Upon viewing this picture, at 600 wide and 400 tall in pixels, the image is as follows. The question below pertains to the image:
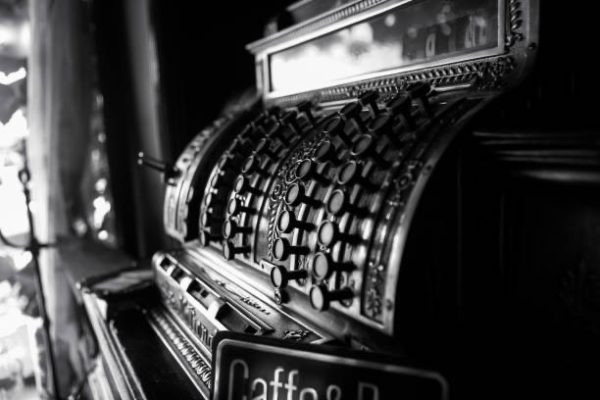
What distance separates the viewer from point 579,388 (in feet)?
3.04

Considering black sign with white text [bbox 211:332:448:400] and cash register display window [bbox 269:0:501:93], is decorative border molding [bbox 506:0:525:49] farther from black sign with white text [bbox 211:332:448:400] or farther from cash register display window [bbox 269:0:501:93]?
black sign with white text [bbox 211:332:448:400]

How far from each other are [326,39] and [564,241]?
121cm

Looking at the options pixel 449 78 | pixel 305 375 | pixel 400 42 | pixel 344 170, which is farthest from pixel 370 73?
pixel 305 375

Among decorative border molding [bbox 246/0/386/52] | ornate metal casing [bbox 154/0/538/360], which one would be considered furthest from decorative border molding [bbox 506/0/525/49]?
decorative border molding [bbox 246/0/386/52]

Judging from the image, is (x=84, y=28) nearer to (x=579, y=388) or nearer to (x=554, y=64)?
(x=554, y=64)

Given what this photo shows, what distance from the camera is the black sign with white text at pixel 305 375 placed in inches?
31.9

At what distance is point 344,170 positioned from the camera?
4.06 ft

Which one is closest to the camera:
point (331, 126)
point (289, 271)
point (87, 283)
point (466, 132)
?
point (466, 132)

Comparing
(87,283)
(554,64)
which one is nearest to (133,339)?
(87,283)

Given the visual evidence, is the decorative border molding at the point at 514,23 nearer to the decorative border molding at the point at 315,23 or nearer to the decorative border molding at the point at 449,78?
the decorative border molding at the point at 449,78

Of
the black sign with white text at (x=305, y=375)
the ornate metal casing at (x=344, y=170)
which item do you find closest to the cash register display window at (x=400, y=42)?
the ornate metal casing at (x=344, y=170)

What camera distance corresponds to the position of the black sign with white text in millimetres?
812

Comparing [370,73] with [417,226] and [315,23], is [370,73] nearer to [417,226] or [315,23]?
[315,23]

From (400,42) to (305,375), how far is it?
42.3 inches
